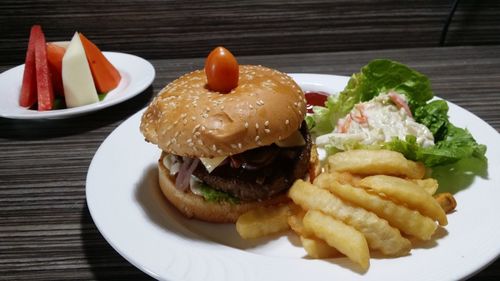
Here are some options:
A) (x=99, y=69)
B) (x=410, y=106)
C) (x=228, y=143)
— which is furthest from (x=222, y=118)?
(x=99, y=69)

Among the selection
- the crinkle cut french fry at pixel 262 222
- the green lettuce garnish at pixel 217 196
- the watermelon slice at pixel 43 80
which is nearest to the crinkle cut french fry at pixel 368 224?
the crinkle cut french fry at pixel 262 222

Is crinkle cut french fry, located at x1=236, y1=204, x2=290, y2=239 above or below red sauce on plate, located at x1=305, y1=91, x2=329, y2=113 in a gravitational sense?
above

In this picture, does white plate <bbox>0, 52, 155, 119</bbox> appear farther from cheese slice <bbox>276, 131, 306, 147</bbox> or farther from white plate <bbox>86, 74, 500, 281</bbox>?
cheese slice <bbox>276, 131, 306, 147</bbox>

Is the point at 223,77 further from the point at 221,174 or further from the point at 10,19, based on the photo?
the point at 10,19

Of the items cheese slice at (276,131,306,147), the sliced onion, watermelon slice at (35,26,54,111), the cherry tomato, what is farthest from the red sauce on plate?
watermelon slice at (35,26,54,111)

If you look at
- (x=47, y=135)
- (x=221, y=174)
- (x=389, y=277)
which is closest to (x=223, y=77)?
(x=221, y=174)
